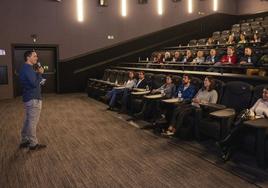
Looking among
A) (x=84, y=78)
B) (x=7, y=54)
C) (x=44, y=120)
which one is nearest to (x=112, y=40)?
(x=84, y=78)

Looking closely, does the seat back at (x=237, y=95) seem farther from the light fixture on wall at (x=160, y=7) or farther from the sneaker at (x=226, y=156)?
the light fixture on wall at (x=160, y=7)

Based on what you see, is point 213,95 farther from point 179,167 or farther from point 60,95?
point 60,95

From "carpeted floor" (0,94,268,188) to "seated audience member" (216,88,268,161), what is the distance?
21cm

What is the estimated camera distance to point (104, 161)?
3.41 m

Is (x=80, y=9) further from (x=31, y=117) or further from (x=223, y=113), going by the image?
(x=223, y=113)

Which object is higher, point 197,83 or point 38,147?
point 197,83

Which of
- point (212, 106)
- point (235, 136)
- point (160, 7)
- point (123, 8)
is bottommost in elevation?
point (235, 136)

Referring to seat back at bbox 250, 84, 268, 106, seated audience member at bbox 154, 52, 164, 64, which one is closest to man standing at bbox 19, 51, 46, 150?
seat back at bbox 250, 84, 268, 106

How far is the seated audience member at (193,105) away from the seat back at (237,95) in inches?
6.4

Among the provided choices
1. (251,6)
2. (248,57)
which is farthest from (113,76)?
(251,6)

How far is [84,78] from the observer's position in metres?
9.69

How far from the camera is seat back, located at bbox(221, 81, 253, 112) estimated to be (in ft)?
12.5

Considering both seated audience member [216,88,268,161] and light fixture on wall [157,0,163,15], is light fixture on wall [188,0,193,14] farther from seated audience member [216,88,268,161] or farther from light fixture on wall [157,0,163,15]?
seated audience member [216,88,268,161]

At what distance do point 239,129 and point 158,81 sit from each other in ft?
8.99
